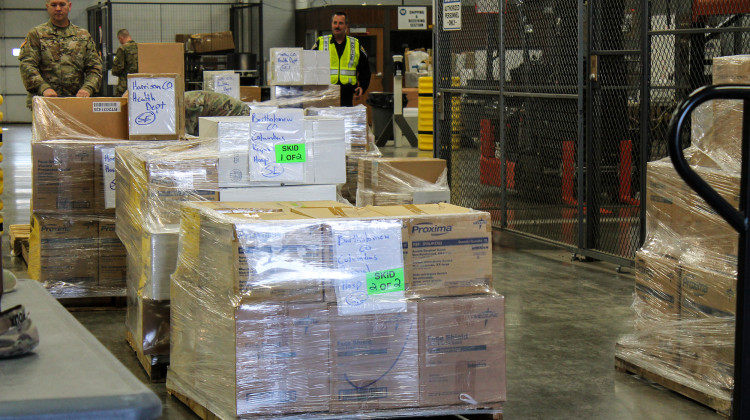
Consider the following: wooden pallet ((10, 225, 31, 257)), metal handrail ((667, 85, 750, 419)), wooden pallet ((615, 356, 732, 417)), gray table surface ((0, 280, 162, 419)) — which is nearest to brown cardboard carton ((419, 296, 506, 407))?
wooden pallet ((615, 356, 732, 417))

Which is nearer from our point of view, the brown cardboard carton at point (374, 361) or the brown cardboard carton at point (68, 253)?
the brown cardboard carton at point (374, 361)

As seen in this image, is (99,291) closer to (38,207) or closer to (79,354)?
(38,207)

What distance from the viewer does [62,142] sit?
5863 mm

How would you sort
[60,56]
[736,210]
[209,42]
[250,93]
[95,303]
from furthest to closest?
1. [209,42]
2. [250,93]
3. [60,56]
4. [95,303]
5. [736,210]

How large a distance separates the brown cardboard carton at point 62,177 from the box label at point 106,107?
1.27ft

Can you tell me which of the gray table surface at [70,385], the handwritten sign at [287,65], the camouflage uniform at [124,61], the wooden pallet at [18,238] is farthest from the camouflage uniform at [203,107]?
the gray table surface at [70,385]

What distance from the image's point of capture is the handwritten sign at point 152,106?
19.3ft

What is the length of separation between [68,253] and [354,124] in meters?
3.29

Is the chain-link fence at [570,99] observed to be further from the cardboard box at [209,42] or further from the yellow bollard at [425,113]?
the cardboard box at [209,42]

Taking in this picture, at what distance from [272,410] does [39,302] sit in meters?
1.89

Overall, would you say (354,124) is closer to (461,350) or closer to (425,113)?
(461,350)

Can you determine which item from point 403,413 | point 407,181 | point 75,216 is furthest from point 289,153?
point 407,181

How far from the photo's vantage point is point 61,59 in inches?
315

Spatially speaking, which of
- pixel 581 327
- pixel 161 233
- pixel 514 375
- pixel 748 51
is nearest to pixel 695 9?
pixel 748 51
